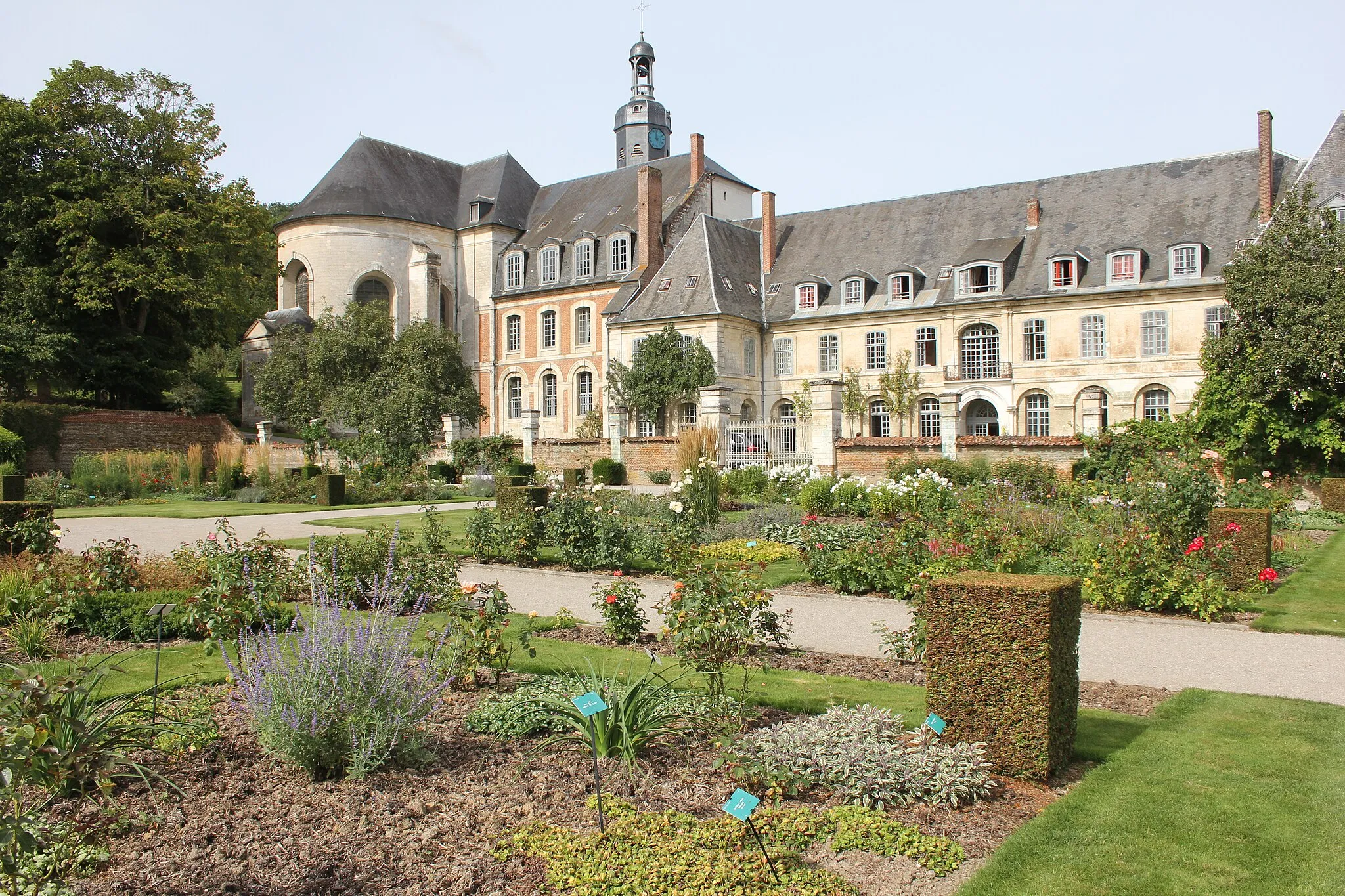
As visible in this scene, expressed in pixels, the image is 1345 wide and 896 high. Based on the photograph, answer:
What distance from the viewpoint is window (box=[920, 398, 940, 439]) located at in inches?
1176

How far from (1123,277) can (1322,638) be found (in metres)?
22.3

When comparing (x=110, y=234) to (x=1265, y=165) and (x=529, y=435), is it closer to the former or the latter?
(x=529, y=435)

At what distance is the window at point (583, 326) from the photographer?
3650 centimetres

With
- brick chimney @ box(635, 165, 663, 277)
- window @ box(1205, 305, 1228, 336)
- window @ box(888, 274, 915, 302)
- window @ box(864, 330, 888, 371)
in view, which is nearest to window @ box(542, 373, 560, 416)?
brick chimney @ box(635, 165, 663, 277)

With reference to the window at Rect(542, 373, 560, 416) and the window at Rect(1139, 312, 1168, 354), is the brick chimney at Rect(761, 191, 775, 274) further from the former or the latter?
the window at Rect(1139, 312, 1168, 354)

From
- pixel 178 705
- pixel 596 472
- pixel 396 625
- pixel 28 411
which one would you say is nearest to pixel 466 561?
pixel 396 625

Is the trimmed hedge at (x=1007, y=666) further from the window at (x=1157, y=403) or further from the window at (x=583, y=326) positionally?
the window at (x=583, y=326)

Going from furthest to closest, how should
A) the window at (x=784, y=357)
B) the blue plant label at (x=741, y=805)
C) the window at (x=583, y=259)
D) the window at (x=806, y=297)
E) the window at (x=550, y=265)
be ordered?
the window at (x=550, y=265), the window at (x=583, y=259), the window at (x=784, y=357), the window at (x=806, y=297), the blue plant label at (x=741, y=805)

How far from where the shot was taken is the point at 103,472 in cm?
2145

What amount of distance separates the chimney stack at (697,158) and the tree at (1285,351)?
1949 cm

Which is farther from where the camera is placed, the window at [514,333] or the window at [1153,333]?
the window at [514,333]

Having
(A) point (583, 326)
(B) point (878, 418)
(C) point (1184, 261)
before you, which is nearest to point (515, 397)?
(A) point (583, 326)

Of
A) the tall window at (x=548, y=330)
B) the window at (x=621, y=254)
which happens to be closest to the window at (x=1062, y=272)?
the window at (x=621, y=254)

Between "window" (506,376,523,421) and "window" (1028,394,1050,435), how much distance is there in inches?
776
